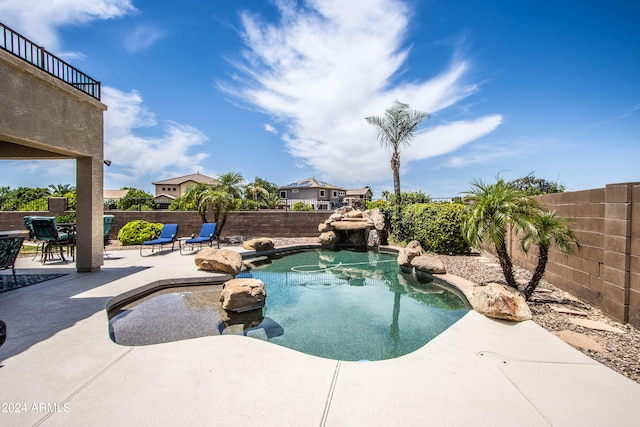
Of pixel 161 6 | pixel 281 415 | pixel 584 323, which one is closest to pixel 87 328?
pixel 281 415

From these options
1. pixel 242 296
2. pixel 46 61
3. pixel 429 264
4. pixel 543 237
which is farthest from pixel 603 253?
pixel 46 61

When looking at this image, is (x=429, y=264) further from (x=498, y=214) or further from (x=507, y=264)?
(x=498, y=214)

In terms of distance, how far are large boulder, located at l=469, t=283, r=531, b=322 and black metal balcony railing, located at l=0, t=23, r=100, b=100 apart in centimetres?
851

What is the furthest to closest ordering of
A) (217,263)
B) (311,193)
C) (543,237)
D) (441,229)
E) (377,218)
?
1. (311,193)
2. (377,218)
3. (441,229)
4. (217,263)
5. (543,237)

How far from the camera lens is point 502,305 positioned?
3.98 meters

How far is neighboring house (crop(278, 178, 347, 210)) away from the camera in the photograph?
47.1 meters

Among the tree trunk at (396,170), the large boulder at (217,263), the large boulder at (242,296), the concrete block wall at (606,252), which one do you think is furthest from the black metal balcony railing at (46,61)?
the tree trunk at (396,170)

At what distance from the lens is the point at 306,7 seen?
829 centimetres

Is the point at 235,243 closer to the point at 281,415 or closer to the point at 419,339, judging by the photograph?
the point at 419,339

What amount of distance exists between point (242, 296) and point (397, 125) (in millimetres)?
14359

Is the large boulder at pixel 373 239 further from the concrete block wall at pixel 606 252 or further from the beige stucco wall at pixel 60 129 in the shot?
the beige stucco wall at pixel 60 129

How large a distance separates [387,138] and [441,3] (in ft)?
26.6

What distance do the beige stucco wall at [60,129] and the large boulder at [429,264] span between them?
806 centimetres

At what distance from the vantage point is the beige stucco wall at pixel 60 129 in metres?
4.38
